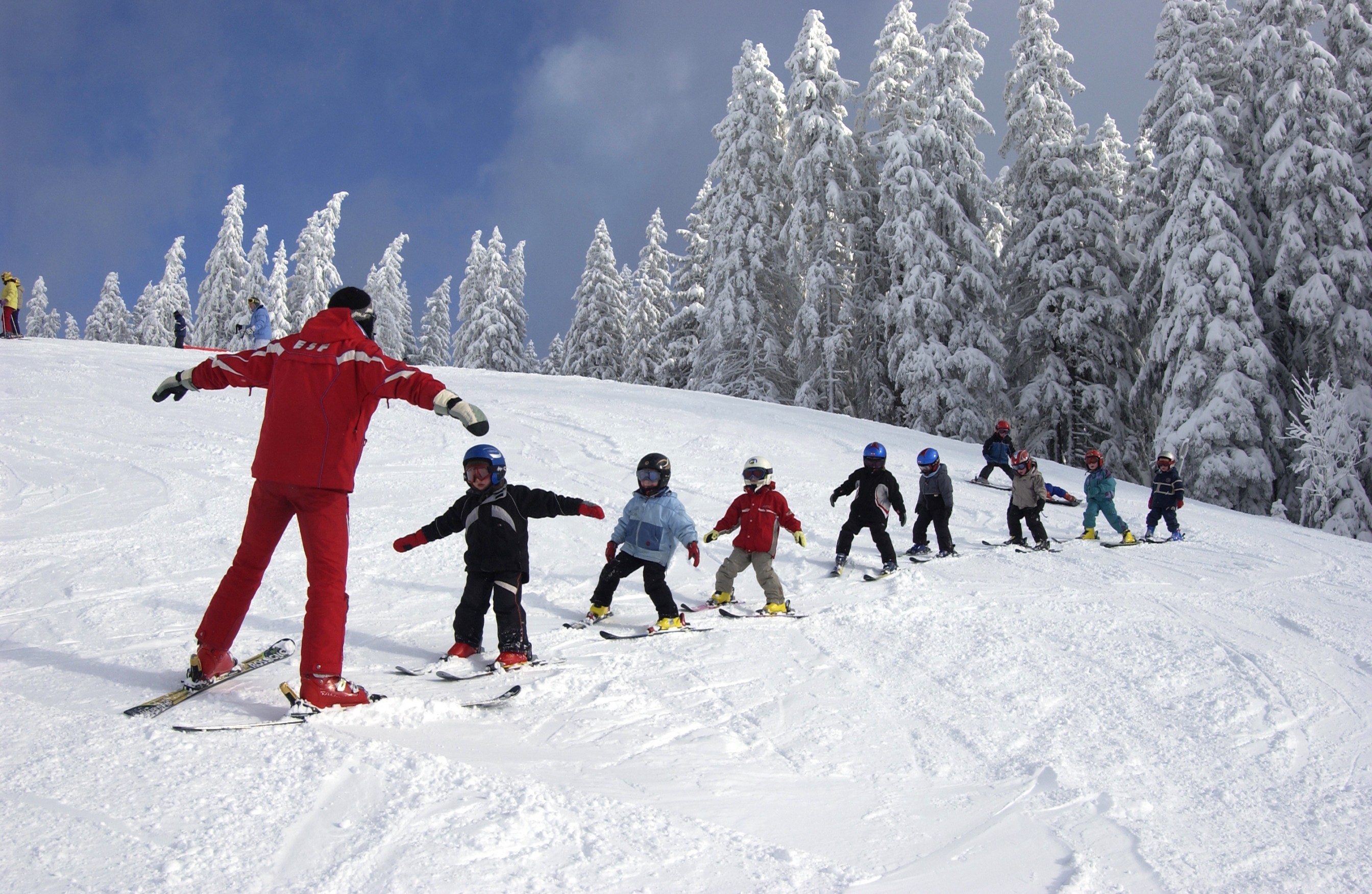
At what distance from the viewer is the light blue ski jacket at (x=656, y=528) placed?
5.79 metres

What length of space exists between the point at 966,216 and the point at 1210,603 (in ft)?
68.9

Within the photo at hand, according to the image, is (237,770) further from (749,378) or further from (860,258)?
→ (860,258)

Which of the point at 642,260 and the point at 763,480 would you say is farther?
the point at 642,260

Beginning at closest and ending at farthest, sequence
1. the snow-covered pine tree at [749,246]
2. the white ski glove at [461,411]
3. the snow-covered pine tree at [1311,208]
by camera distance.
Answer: the white ski glove at [461,411], the snow-covered pine tree at [1311,208], the snow-covered pine tree at [749,246]

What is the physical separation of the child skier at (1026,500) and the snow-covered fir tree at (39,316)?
92795mm

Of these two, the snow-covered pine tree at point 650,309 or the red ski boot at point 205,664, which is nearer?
the red ski boot at point 205,664

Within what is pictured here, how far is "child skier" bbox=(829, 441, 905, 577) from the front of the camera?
7.78 meters

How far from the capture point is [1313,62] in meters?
19.7

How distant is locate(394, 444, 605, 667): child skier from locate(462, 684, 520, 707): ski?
69 cm

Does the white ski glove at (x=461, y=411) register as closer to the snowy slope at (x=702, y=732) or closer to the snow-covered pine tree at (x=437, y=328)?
the snowy slope at (x=702, y=732)

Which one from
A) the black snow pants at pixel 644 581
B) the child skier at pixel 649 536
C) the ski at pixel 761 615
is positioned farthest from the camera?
the ski at pixel 761 615

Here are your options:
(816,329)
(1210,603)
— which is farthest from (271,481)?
(816,329)

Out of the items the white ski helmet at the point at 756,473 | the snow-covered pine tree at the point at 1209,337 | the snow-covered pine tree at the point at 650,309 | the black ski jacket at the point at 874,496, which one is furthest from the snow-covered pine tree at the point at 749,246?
the white ski helmet at the point at 756,473

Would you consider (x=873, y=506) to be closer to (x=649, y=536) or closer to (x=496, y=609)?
(x=649, y=536)
